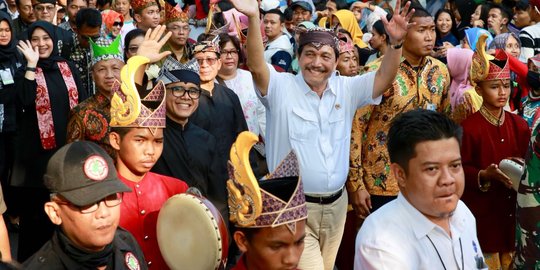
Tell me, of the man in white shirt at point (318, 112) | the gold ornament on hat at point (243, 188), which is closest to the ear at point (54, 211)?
the gold ornament on hat at point (243, 188)

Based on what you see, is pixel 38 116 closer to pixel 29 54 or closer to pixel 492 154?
pixel 29 54

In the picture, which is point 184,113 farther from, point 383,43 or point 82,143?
point 383,43

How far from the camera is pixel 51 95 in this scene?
7957 mm

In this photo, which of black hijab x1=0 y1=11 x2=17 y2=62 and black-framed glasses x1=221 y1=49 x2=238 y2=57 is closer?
black hijab x1=0 y1=11 x2=17 y2=62

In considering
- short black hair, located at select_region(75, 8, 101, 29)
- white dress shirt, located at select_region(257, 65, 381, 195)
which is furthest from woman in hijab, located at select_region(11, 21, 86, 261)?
white dress shirt, located at select_region(257, 65, 381, 195)

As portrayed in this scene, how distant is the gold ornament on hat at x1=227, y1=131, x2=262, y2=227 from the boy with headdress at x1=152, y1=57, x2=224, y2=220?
6.26ft

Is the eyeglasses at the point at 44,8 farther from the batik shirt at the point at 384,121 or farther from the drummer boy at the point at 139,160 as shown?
the drummer boy at the point at 139,160

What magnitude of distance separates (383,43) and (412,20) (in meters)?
3.18

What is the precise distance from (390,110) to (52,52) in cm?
330

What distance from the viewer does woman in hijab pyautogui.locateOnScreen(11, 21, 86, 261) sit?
7.60 meters

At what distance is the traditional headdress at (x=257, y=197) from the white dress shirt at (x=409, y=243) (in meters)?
0.38

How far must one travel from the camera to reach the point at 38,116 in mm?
7859

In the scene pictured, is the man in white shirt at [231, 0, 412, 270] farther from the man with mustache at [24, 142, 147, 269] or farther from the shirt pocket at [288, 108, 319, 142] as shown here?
the man with mustache at [24, 142, 147, 269]

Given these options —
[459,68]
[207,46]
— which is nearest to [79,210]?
[207,46]
